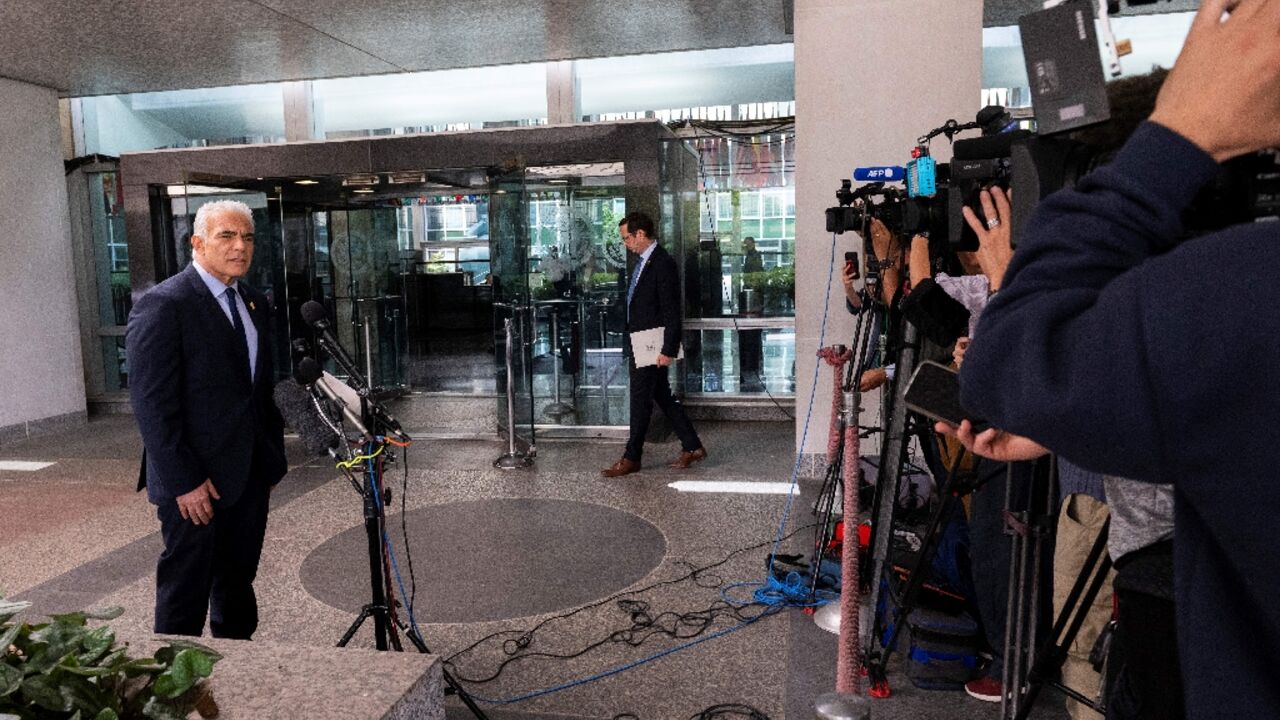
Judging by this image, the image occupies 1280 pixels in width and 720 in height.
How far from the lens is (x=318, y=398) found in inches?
102

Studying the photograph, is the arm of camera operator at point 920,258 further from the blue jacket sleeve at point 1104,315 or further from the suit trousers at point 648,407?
the suit trousers at point 648,407

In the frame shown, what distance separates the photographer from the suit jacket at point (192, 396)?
2781mm

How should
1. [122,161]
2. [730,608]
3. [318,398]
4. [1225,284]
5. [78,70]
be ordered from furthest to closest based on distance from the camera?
1. [122,161]
2. [78,70]
3. [730,608]
4. [318,398]
5. [1225,284]

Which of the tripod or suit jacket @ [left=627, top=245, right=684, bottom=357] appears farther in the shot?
suit jacket @ [left=627, top=245, right=684, bottom=357]

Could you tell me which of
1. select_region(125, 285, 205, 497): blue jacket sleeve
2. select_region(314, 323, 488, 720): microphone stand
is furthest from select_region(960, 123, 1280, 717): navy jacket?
select_region(125, 285, 205, 497): blue jacket sleeve

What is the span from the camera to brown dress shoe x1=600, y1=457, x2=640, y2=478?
6.10 meters

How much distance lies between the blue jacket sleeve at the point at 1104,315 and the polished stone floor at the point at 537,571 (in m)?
2.32

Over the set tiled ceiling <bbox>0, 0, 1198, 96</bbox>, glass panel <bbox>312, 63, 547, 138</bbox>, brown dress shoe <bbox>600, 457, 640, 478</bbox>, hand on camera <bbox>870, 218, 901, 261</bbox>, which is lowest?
brown dress shoe <bbox>600, 457, 640, 478</bbox>

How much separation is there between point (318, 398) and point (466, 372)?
805 cm

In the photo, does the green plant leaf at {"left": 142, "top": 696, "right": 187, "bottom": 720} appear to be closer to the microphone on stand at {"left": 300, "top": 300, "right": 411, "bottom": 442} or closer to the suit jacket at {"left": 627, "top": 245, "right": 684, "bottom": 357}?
the microphone on stand at {"left": 300, "top": 300, "right": 411, "bottom": 442}

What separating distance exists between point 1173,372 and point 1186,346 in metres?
0.02

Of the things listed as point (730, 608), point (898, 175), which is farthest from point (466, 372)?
point (898, 175)

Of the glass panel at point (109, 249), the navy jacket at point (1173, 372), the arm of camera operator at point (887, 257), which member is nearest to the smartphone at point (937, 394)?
the navy jacket at point (1173, 372)

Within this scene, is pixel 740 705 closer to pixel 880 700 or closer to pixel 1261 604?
pixel 880 700
